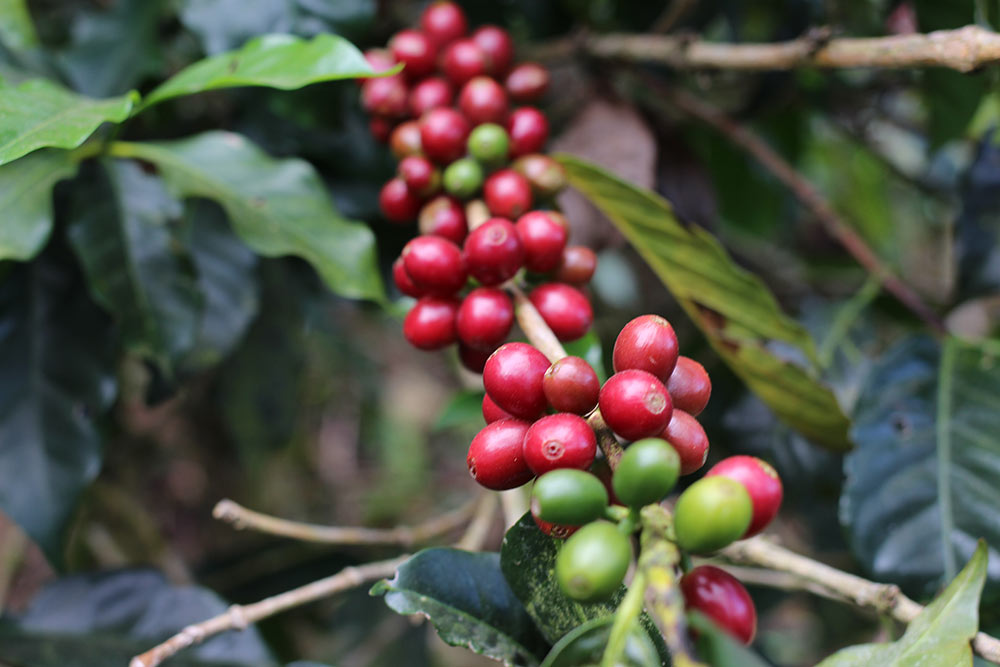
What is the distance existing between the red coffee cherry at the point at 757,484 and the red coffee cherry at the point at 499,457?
14cm

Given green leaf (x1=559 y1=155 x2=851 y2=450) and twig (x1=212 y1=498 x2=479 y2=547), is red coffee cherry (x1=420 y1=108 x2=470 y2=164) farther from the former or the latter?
twig (x1=212 y1=498 x2=479 y2=547)

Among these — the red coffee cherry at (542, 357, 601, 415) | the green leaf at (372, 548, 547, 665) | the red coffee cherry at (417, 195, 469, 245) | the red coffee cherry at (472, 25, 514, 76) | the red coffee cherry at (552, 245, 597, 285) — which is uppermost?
the red coffee cherry at (472, 25, 514, 76)

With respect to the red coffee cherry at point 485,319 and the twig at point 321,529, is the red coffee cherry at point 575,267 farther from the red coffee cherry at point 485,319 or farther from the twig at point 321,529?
the twig at point 321,529

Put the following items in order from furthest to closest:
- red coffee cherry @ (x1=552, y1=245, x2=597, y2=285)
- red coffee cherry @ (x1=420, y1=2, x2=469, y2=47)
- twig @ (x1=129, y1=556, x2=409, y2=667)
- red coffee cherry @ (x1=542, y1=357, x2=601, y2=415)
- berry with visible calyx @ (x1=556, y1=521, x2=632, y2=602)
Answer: red coffee cherry @ (x1=420, y1=2, x2=469, y2=47) < red coffee cherry @ (x1=552, y1=245, x2=597, y2=285) < twig @ (x1=129, y1=556, x2=409, y2=667) < red coffee cherry @ (x1=542, y1=357, x2=601, y2=415) < berry with visible calyx @ (x1=556, y1=521, x2=632, y2=602)

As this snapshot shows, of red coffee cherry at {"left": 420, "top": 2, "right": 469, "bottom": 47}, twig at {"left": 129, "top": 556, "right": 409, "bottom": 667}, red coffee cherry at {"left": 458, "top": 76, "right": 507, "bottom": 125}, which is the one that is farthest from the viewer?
red coffee cherry at {"left": 420, "top": 2, "right": 469, "bottom": 47}

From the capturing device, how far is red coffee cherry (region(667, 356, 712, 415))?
0.57 meters

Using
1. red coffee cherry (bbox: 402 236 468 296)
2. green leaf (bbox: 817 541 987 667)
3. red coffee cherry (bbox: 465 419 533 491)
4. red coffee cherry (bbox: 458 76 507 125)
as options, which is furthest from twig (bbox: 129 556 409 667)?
red coffee cherry (bbox: 458 76 507 125)

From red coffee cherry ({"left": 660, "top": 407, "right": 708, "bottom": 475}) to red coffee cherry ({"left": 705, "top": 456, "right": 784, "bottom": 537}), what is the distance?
42mm

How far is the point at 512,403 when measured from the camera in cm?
54

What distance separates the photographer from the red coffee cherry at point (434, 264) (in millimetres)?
693

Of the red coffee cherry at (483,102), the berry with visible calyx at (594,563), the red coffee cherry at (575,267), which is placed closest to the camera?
the berry with visible calyx at (594,563)

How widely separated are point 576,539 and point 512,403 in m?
0.14

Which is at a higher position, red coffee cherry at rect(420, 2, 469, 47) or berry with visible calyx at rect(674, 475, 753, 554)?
red coffee cherry at rect(420, 2, 469, 47)

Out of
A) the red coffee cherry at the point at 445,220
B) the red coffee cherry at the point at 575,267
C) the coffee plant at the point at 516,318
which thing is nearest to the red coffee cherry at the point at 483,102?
the coffee plant at the point at 516,318
